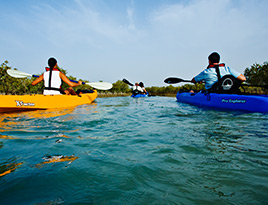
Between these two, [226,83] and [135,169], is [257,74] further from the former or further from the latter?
[135,169]

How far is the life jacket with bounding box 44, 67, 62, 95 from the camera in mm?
6898

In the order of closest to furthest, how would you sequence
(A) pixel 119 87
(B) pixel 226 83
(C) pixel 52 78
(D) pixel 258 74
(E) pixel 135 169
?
(E) pixel 135 169 < (B) pixel 226 83 < (C) pixel 52 78 < (D) pixel 258 74 < (A) pixel 119 87

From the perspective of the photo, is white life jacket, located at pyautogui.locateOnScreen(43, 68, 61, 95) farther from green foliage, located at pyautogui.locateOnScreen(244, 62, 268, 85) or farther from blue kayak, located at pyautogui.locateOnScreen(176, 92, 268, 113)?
green foliage, located at pyautogui.locateOnScreen(244, 62, 268, 85)

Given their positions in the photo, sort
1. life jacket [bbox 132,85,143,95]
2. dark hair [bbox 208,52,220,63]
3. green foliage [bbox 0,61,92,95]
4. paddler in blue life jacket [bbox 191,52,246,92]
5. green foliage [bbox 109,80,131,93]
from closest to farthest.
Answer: paddler in blue life jacket [bbox 191,52,246,92] < dark hair [bbox 208,52,220,63] < green foliage [bbox 0,61,92,95] < life jacket [bbox 132,85,143,95] < green foliage [bbox 109,80,131,93]

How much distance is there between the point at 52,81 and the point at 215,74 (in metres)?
6.62

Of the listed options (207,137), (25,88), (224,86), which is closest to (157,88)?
(25,88)

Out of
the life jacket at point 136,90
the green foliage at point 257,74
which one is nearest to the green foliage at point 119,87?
the life jacket at point 136,90

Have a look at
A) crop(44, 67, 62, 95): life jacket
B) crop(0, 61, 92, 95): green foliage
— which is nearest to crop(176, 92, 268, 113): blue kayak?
crop(44, 67, 62, 95): life jacket

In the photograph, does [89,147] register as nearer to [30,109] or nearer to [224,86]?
[30,109]

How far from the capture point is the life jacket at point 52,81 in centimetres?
690

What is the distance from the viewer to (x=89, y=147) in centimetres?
241

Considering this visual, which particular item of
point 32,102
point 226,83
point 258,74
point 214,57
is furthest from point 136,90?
point 258,74

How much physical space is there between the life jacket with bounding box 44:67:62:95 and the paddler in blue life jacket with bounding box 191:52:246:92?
19.7ft

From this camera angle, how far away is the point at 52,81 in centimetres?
705
